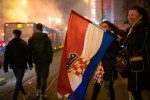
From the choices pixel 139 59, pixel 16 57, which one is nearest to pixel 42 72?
pixel 16 57

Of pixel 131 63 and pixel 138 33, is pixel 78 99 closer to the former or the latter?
pixel 131 63

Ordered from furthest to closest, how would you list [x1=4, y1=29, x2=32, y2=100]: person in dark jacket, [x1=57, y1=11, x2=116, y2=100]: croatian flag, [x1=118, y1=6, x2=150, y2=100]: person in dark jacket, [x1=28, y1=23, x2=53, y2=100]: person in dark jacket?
[x1=28, y1=23, x2=53, y2=100]: person in dark jacket
[x1=4, y1=29, x2=32, y2=100]: person in dark jacket
[x1=57, y1=11, x2=116, y2=100]: croatian flag
[x1=118, y1=6, x2=150, y2=100]: person in dark jacket

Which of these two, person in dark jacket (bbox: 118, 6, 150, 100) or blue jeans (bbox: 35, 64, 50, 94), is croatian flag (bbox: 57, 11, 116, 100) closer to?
person in dark jacket (bbox: 118, 6, 150, 100)

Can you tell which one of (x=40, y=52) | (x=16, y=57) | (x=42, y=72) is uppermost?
(x=40, y=52)

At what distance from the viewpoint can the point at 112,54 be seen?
10.9 ft

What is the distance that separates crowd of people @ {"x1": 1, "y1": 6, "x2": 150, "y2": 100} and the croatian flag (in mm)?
423

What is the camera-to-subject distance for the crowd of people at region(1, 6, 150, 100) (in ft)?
7.54

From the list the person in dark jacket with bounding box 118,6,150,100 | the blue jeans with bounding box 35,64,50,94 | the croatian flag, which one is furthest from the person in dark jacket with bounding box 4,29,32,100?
the person in dark jacket with bounding box 118,6,150,100

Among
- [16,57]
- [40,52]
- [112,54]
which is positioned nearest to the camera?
[112,54]

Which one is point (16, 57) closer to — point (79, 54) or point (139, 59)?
point (79, 54)

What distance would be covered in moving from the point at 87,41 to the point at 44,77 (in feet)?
6.07

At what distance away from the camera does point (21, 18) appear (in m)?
30.3

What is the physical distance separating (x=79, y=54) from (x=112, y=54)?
818mm

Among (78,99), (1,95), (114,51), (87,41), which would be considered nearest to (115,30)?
(114,51)
